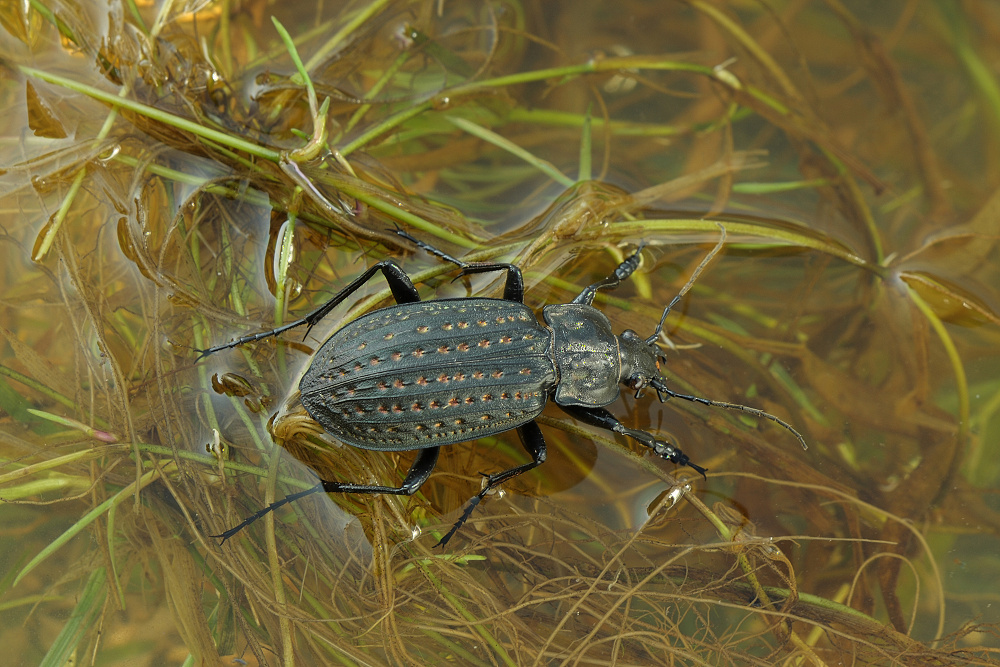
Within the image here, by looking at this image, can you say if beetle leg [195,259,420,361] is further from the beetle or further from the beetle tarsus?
the beetle tarsus

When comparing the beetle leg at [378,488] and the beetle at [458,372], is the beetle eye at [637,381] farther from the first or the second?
the beetle leg at [378,488]

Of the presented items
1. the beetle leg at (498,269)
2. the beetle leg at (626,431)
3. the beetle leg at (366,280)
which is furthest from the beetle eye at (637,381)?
the beetle leg at (366,280)

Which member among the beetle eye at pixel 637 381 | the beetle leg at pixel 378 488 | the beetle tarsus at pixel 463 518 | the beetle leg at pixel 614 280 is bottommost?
the beetle tarsus at pixel 463 518

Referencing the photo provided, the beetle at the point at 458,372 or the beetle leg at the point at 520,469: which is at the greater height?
the beetle at the point at 458,372

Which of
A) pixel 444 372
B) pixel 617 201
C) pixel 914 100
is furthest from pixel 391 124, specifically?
pixel 914 100

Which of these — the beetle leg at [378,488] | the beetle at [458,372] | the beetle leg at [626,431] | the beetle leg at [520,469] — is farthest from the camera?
the beetle leg at [626,431]

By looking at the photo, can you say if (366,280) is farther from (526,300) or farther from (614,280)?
(614,280)

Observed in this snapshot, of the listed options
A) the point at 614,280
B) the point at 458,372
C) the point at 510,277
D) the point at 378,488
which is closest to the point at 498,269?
the point at 510,277

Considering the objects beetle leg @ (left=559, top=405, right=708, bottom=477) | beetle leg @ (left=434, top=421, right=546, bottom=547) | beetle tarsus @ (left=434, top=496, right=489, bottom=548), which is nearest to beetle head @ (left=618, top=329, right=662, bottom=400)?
beetle leg @ (left=559, top=405, right=708, bottom=477)
